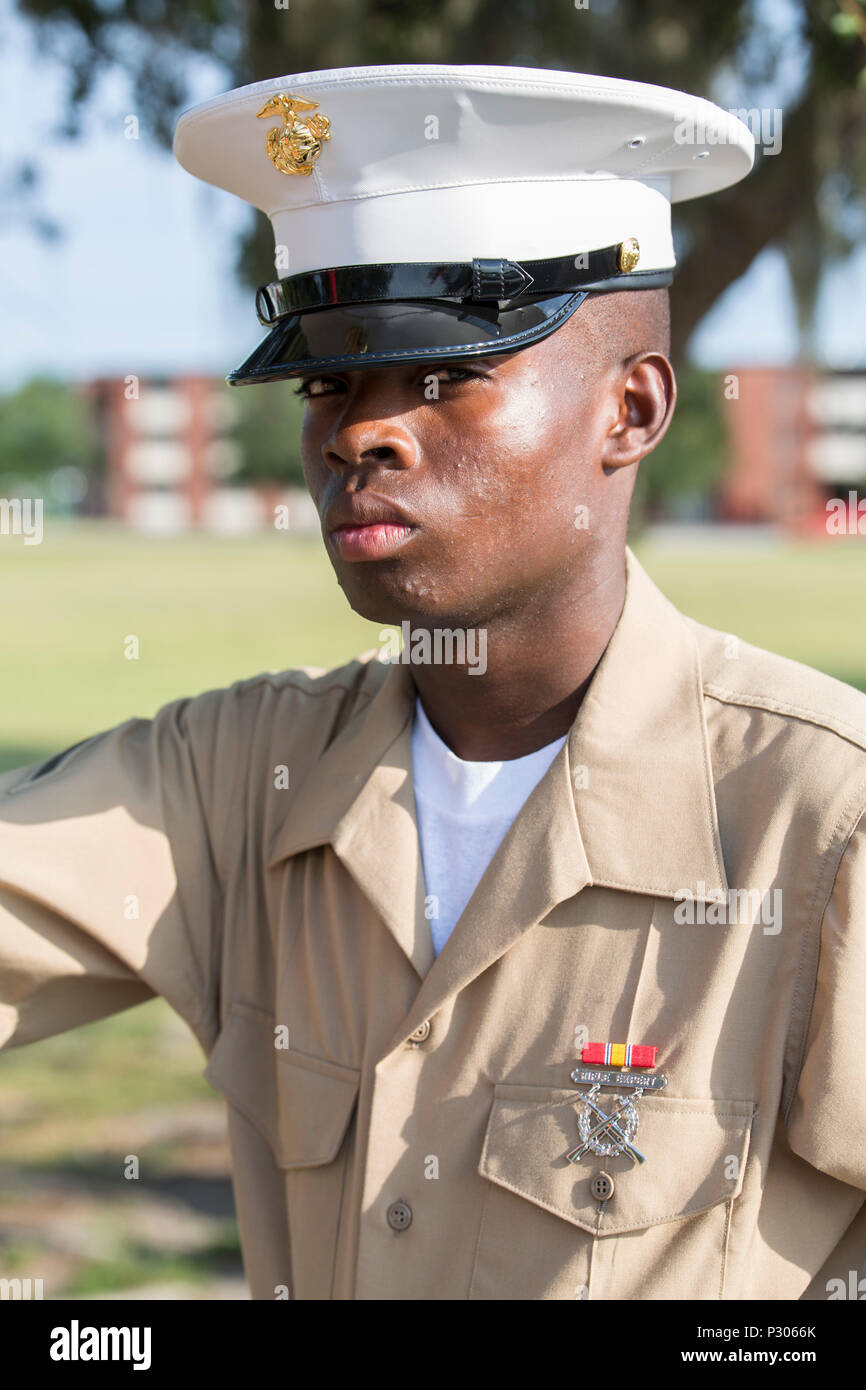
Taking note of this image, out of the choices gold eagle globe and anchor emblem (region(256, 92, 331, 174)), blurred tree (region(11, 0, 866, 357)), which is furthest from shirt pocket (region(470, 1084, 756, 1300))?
blurred tree (region(11, 0, 866, 357))

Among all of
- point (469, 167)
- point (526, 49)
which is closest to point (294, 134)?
point (469, 167)

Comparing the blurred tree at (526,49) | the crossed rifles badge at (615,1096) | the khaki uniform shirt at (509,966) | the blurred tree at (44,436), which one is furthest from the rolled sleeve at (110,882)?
the blurred tree at (44,436)

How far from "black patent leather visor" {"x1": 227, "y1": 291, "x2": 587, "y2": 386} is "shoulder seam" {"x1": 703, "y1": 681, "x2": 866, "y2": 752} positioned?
0.55m

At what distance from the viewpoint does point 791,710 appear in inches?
74.8

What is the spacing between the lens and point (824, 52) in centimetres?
396

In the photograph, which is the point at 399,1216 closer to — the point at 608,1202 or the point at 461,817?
the point at 608,1202

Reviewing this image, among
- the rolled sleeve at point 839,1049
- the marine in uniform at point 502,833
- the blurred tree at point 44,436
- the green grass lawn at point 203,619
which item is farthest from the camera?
the blurred tree at point 44,436

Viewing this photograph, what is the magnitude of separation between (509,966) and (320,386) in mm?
832

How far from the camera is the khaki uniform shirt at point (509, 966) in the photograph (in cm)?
177

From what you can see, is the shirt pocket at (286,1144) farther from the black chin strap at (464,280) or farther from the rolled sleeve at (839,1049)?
the black chin strap at (464,280)

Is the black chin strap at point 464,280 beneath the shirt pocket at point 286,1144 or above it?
above

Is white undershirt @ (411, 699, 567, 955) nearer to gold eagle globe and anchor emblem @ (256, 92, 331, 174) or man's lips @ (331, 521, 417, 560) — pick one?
man's lips @ (331, 521, 417, 560)

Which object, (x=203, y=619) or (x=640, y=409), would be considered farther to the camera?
(x=203, y=619)

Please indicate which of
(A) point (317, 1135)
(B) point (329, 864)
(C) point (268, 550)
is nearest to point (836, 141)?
(B) point (329, 864)
